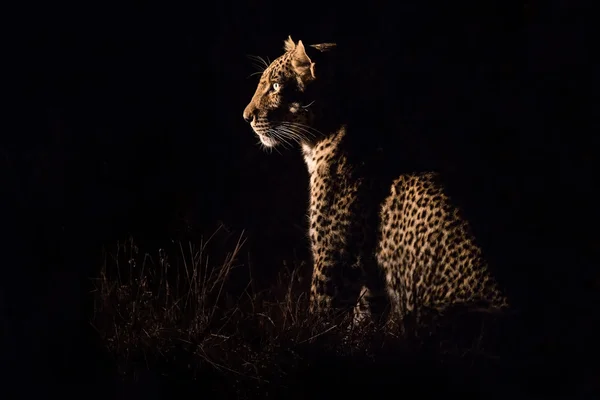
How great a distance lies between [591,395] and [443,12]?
123 inches

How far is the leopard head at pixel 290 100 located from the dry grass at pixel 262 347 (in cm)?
135

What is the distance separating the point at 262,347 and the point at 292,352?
0.30 m

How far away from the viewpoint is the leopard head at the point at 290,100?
770 centimetres

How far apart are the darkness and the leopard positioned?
0.18 meters

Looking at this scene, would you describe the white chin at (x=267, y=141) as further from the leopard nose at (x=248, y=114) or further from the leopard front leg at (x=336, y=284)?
the leopard front leg at (x=336, y=284)

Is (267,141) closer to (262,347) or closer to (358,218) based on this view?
(358,218)

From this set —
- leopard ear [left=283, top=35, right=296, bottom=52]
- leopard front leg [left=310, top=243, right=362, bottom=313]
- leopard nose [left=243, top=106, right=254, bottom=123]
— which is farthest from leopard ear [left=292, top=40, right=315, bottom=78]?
leopard front leg [left=310, top=243, right=362, bottom=313]

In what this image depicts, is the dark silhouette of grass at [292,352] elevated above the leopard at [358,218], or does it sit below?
below

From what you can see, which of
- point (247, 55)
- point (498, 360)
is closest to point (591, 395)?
point (498, 360)

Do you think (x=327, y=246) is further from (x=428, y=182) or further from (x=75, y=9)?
(x=75, y=9)

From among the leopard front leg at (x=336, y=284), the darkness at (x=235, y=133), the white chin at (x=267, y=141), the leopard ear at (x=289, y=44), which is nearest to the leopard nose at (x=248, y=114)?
the white chin at (x=267, y=141)

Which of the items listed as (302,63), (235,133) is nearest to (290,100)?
(302,63)

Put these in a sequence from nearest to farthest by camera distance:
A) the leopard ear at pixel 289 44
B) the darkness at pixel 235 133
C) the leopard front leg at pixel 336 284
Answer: the darkness at pixel 235 133, the leopard front leg at pixel 336 284, the leopard ear at pixel 289 44

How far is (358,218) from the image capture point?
7426mm
